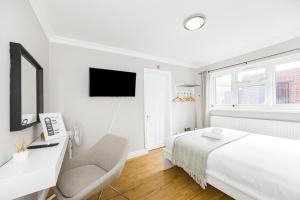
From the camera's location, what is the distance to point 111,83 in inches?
114

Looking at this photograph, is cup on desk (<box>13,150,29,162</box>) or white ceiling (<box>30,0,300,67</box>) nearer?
cup on desk (<box>13,150,29,162</box>)

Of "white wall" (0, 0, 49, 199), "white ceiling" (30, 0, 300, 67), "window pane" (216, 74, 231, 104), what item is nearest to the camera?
"white wall" (0, 0, 49, 199)

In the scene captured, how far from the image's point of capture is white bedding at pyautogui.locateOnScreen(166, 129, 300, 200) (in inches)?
49.6

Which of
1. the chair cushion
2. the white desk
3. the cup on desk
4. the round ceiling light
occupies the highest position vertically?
the round ceiling light

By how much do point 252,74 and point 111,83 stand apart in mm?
3455

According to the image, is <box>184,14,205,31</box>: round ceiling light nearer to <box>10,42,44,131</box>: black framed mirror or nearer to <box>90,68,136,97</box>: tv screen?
<box>90,68,136,97</box>: tv screen

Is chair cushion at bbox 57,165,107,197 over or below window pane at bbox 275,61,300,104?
below

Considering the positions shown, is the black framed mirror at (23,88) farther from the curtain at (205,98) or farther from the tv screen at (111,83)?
the curtain at (205,98)

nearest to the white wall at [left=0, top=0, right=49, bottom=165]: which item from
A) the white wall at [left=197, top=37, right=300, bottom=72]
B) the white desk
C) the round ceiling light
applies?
the white desk

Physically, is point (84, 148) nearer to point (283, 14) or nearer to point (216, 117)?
point (216, 117)

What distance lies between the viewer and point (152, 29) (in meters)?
2.35

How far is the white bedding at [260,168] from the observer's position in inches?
49.6

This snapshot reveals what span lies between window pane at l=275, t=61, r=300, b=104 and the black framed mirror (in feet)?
14.3

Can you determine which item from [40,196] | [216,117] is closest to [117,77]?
[40,196]
